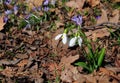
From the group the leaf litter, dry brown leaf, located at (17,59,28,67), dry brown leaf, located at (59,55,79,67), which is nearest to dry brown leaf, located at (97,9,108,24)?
the leaf litter

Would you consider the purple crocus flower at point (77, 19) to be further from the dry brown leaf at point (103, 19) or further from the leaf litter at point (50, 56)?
the dry brown leaf at point (103, 19)

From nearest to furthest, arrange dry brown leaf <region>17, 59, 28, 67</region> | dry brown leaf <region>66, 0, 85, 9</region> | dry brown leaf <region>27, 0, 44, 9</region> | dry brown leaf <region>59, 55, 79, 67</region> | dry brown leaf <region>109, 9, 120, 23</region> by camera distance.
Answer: dry brown leaf <region>59, 55, 79, 67</region> → dry brown leaf <region>17, 59, 28, 67</region> → dry brown leaf <region>109, 9, 120, 23</region> → dry brown leaf <region>66, 0, 85, 9</region> → dry brown leaf <region>27, 0, 44, 9</region>

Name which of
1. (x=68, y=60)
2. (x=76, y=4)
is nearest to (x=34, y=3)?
(x=76, y=4)

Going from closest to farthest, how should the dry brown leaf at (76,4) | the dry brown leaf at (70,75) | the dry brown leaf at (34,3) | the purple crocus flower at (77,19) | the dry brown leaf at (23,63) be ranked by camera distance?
the dry brown leaf at (70,75), the dry brown leaf at (23,63), the purple crocus flower at (77,19), the dry brown leaf at (76,4), the dry brown leaf at (34,3)

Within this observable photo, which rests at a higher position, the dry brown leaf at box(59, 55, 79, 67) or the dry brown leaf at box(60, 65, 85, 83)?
the dry brown leaf at box(59, 55, 79, 67)

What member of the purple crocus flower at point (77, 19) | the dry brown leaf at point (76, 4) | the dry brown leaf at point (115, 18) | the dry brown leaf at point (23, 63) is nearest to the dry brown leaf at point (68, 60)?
the dry brown leaf at point (23, 63)

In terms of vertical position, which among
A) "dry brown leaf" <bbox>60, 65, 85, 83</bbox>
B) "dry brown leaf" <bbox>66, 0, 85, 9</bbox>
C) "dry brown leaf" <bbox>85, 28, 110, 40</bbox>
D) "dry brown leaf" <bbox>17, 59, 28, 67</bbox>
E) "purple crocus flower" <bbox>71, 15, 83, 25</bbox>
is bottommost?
"dry brown leaf" <bbox>60, 65, 85, 83</bbox>

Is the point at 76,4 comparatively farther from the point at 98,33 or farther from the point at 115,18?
the point at 98,33

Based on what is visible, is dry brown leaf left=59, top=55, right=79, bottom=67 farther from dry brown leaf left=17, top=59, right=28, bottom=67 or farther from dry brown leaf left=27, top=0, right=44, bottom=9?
dry brown leaf left=27, top=0, right=44, bottom=9
